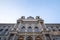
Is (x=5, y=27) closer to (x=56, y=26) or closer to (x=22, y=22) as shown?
(x=22, y=22)

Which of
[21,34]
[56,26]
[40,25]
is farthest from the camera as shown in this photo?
[56,26]

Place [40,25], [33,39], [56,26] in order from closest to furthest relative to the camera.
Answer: [33,39] → [40,25] → [56,26]

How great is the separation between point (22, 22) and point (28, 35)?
27.8ft

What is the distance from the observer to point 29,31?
30.5 m

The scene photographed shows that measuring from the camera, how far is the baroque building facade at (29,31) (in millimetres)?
27750

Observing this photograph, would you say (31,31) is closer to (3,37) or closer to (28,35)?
(28,35)

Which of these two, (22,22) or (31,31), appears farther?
(22,22)

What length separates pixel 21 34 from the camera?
28797mm

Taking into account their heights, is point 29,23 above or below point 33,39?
above

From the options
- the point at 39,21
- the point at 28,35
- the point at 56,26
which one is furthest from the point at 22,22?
the point at 56,26

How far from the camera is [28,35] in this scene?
2834 centimetres

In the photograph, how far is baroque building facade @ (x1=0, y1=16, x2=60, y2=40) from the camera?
2775 centimetres

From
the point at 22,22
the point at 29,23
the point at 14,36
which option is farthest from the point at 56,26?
the point at 14,36

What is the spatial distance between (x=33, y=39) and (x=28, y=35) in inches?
84.1
